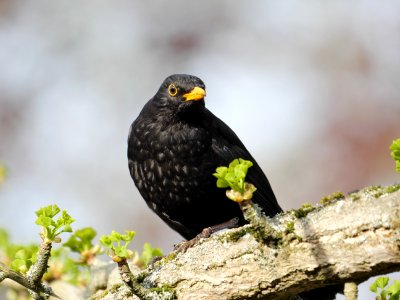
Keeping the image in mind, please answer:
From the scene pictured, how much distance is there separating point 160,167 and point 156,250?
0.73 meters

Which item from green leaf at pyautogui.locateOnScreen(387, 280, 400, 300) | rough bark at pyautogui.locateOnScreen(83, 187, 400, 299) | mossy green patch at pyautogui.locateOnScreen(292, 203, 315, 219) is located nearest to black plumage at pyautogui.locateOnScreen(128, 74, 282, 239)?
rough bark at pyautogui.locateOnScreen(83, 187, 400, 299)

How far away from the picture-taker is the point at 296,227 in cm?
233

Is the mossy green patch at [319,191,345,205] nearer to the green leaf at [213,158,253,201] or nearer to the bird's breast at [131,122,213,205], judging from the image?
the green leaf at [213,158,253,201]

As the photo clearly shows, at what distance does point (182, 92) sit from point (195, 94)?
0.13 metres

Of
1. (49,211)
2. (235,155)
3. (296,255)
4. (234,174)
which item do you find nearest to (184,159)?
(235,155)

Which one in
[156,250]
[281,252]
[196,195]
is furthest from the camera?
[196,195]

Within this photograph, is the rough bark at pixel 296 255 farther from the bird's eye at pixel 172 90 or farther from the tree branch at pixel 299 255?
the bird's eye at pixel 172 90

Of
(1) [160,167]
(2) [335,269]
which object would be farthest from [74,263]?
(2) [335,269]

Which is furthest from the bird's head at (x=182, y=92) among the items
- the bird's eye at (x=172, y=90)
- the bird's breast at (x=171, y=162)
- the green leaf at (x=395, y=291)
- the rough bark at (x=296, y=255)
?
the green leaf at (x=395, y=291)

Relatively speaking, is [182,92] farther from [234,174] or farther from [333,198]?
[234,174]

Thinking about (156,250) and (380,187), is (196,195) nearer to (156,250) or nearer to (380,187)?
(156,250)

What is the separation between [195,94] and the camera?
14.1 feet

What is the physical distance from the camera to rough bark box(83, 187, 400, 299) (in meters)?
2.12

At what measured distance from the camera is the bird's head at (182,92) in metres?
4.33
